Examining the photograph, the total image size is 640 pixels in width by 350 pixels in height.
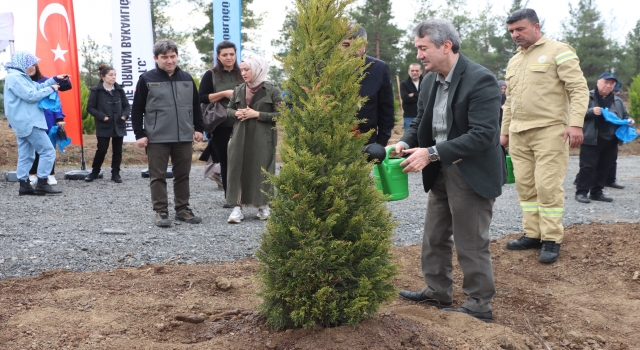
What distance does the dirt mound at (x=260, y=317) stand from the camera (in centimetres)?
323

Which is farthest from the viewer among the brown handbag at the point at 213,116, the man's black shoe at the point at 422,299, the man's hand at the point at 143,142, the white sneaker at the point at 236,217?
the brown handbag at the point at 213,116

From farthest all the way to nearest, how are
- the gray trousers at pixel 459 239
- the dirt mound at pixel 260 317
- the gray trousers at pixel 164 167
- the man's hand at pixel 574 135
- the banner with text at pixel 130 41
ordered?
the banner with text at pixel 130 41 < the gray trousers at pixel 164 167 < the man's hand at pixel 574 135 < the gray trousers at pixel 459 239 < the dirt mound at pixel 260 317

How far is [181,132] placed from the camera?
665cm

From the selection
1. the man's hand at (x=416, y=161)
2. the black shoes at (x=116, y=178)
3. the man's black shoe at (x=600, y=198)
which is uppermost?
the man's hand at (x=416, y=161)

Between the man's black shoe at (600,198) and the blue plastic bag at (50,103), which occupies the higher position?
the blue plastic bag at (50,103)

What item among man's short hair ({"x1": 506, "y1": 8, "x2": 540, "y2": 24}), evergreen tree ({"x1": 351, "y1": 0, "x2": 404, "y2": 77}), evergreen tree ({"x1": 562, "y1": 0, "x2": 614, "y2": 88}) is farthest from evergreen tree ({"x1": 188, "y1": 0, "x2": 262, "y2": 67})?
man's short hair ({"x1": 506, "y1": 8, "x2": 540, "y2": 24})

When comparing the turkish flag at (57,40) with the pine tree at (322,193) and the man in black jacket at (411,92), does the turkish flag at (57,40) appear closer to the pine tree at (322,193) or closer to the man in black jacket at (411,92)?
the man in black jacket at (411,92)

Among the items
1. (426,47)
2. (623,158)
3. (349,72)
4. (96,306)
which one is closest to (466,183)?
(426,47)

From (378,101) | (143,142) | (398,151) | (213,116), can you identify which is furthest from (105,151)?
(398,151)

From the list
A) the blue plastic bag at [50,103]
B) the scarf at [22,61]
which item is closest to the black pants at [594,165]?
the blue plastic bag at [50,103]

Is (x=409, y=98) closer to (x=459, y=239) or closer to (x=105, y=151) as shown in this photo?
(x=105, y=151)

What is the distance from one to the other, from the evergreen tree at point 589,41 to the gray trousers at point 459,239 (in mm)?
34864

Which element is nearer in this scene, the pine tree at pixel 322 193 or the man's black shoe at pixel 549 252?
the pine tree at pixel 322 193

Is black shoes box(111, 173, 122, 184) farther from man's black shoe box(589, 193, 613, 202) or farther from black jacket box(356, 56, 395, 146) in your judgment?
man's black shoe box(589, 193, 613, 202)
